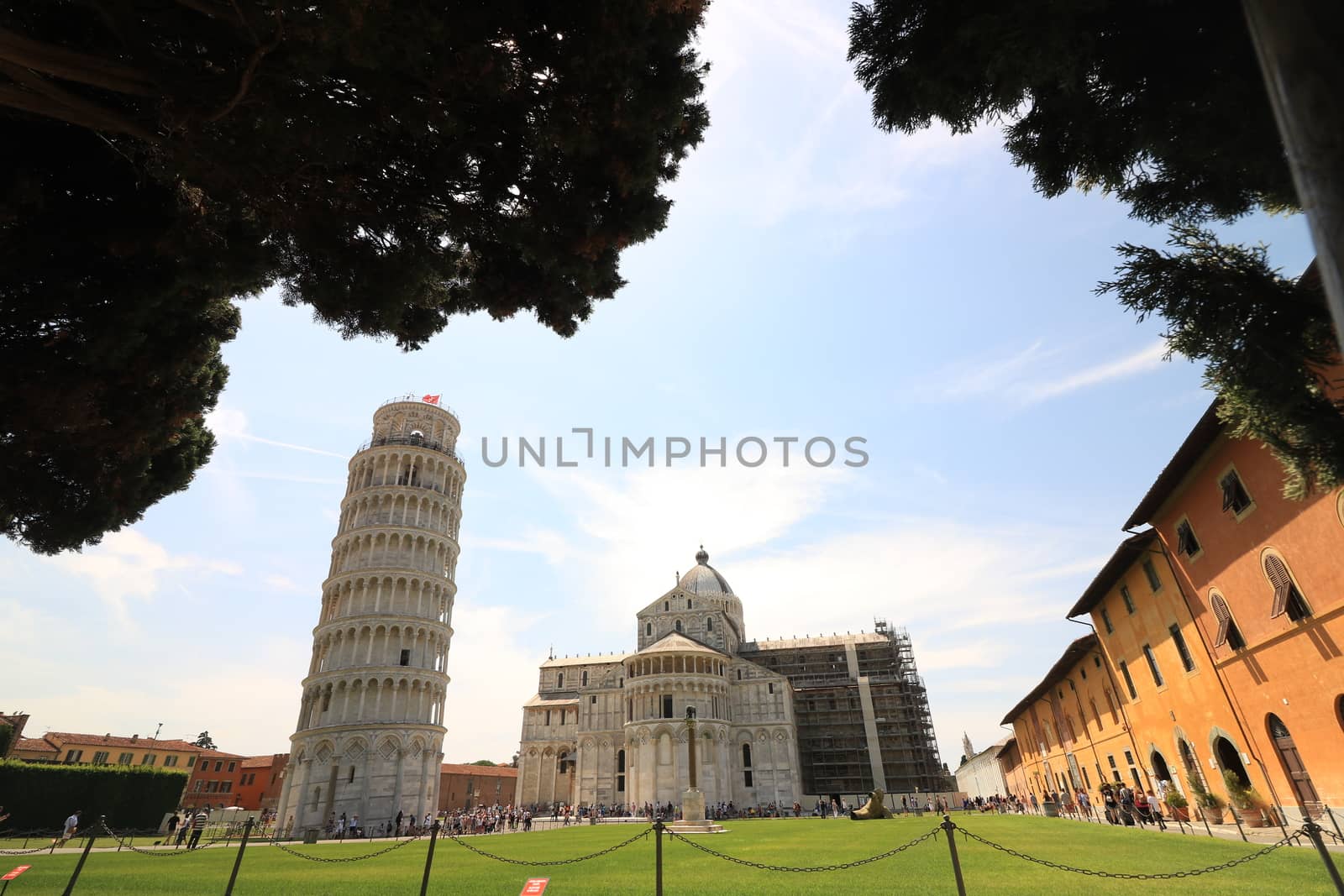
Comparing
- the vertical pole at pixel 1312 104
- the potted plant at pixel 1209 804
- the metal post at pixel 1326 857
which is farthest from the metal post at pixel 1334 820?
the vertical pole at pixel 1312 104

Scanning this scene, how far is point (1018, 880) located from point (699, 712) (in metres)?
45.7

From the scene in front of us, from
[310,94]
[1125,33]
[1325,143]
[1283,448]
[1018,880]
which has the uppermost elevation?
[310,94]

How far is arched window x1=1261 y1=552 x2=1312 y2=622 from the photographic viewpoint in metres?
14.3

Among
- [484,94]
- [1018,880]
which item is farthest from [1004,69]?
[1018,880]

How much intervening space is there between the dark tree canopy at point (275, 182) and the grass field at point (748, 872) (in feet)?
29.7

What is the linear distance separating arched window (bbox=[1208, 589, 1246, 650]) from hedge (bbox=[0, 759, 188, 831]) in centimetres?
5784

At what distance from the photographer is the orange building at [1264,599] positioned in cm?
1357

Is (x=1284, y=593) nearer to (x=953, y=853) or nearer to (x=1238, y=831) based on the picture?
(x=1238, y=831)

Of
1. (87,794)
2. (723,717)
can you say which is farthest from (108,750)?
(723,717)

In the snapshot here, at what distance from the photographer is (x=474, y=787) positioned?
248 feet

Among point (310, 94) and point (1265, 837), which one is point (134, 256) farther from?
point (1265, 837)

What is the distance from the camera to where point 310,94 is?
7.59m

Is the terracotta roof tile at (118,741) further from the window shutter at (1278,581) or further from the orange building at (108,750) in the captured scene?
the window shutter at (1278,581)

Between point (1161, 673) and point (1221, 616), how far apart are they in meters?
5.58
